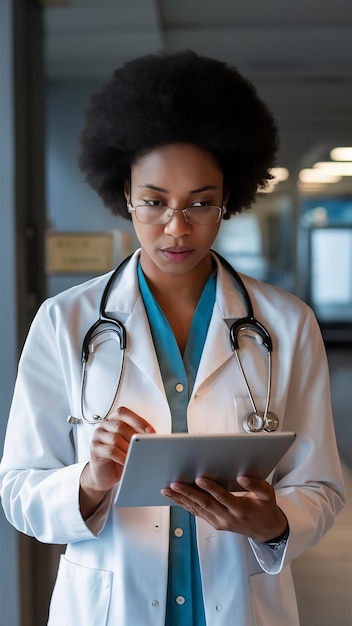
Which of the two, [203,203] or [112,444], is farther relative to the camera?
[203,203]

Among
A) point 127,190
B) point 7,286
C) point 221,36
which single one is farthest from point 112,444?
point 221,36

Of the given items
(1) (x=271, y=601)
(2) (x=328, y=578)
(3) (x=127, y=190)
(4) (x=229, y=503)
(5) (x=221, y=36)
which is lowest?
(2) (x=328, y=578)

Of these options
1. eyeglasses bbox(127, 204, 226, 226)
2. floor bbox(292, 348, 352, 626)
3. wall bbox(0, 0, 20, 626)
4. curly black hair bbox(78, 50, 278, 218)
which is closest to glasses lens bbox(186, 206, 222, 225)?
eyeglasses bbox(127, 204, 226, 226)

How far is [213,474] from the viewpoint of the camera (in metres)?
0.99

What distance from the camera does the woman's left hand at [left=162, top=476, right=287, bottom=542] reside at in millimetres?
990

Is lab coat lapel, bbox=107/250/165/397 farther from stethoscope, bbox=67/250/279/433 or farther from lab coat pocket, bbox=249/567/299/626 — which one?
lab coat pocket, bbox=249/567/299/626

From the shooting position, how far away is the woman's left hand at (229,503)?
990 millimetres

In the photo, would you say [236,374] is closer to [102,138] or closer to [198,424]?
[198,424]

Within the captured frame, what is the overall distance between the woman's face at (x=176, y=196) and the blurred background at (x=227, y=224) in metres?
0.28

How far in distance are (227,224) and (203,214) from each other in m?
6.56

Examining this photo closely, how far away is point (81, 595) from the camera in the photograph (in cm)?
117

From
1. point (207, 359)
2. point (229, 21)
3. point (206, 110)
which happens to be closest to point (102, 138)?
point (206, 110)

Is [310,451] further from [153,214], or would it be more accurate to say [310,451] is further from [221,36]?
[221,36]

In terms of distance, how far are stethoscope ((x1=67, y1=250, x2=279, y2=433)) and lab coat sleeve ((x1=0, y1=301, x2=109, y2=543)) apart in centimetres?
3
